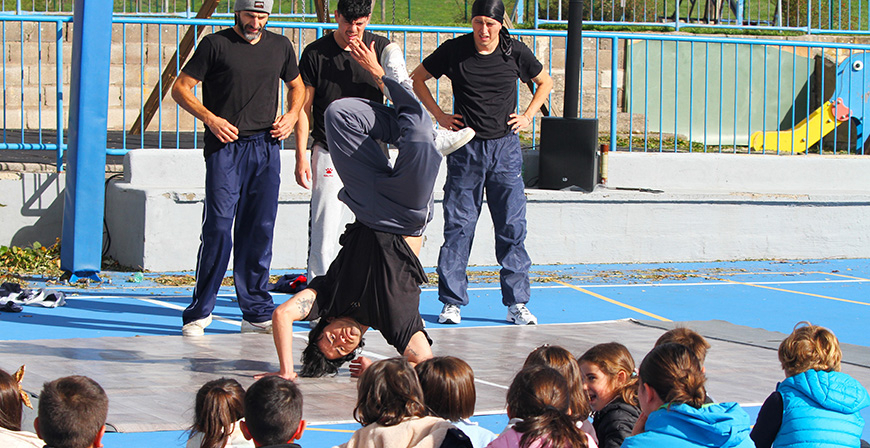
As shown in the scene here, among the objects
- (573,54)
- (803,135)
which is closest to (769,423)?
(573,54)

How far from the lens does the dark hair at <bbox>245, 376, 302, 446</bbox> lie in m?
3.16

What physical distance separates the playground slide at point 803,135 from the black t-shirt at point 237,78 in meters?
9.30

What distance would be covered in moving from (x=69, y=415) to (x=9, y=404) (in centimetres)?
40

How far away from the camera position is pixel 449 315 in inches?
305

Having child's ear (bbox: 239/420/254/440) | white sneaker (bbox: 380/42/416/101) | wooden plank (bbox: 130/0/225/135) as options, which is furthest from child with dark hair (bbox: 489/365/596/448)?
wooden plank (bbox: 130/0/225/135)

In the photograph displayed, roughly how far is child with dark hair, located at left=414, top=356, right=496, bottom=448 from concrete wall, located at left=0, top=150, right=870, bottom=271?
270 inches

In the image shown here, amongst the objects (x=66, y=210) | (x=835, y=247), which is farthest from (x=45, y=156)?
(x=835, y=247)

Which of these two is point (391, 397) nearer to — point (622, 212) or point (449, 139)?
point (449, 139)

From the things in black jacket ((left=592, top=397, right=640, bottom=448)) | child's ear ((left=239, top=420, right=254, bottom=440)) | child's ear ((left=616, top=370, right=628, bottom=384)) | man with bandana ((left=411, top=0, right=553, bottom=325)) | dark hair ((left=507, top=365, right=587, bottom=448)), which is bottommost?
black jacket ((left=592, top=397, right=640, bottom=448))

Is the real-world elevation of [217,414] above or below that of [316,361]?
above

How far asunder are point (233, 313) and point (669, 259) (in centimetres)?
547

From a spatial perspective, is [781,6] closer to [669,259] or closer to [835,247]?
[835,247]

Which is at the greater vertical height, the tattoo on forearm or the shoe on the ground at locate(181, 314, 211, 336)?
the tattoo on forearm

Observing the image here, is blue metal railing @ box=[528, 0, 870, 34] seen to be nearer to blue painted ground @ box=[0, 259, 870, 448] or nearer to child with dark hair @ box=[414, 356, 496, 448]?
blue painted ground @ box=[0, 259, 870, 448]
